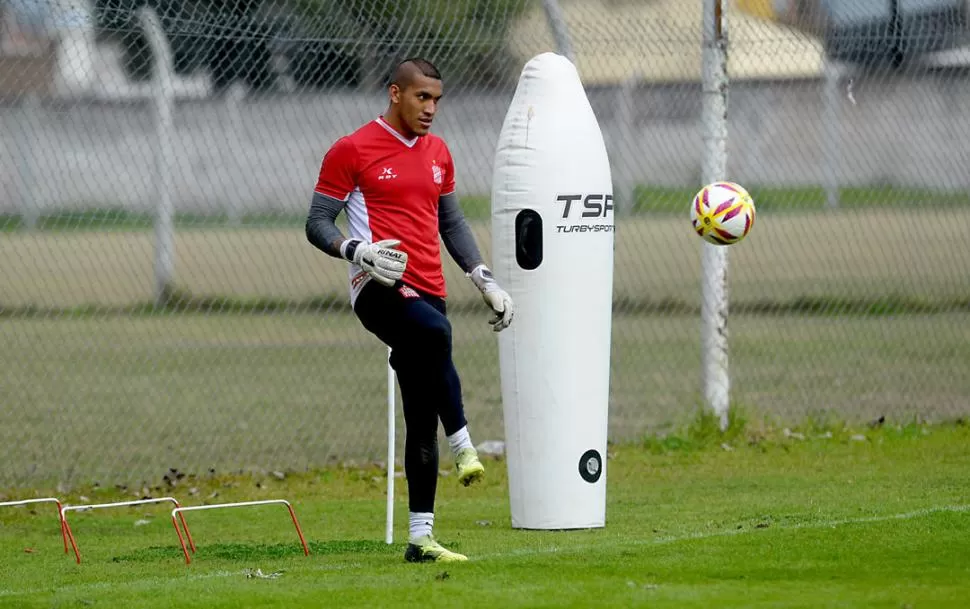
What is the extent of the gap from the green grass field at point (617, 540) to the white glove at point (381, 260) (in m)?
1.34

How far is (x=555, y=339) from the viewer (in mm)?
8664

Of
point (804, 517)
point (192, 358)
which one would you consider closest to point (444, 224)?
point (804, 517)

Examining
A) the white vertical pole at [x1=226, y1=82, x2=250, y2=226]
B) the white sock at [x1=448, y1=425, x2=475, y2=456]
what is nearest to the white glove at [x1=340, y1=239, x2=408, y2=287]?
the white sock at [x1=448, y1=425, x2=475, y2=456]

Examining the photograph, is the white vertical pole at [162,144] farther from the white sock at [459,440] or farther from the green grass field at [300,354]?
the white sock at [459,440]

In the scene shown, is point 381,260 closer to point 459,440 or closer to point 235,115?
point 459,440

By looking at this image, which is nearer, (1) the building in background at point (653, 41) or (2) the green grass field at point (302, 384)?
(2) the green grass field at point (302, 384)

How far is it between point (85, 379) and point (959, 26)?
9270 mm

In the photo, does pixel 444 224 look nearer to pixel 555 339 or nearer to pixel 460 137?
pixel 555 339

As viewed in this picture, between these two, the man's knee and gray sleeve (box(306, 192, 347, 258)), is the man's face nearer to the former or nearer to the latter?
gray sleeve (box(306, 192, 347, 258))

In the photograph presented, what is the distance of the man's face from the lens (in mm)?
7348

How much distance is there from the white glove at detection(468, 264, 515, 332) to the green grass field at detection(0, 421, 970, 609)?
3.75ft

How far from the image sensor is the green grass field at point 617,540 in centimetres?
648

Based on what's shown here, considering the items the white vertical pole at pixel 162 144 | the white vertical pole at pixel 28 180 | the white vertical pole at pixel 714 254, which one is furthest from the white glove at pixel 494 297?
the white vertical pole at pixel 28 180

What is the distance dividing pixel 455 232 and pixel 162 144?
16.6 ft
